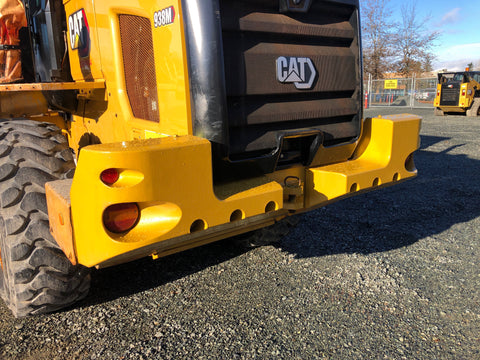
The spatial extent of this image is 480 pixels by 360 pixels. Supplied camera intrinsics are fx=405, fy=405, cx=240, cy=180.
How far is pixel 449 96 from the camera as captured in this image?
1945 centimetres

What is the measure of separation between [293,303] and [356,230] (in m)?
1.80

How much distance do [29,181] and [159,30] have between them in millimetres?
1277

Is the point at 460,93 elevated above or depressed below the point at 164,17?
below

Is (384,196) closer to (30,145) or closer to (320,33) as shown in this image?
(320,33)

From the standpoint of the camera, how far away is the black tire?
393 cm

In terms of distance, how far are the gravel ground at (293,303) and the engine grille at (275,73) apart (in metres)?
1.19

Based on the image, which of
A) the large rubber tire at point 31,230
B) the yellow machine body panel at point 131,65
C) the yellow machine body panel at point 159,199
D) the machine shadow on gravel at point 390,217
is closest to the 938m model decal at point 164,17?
the yellow machine body panel at point 131,65

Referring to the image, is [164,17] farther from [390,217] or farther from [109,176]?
[390,217]

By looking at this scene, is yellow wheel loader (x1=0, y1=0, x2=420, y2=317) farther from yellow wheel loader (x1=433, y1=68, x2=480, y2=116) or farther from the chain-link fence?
the chain-link fence

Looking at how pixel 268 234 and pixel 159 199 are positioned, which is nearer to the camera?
pixel 159 199

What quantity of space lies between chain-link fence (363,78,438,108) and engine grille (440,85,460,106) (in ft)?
20.7

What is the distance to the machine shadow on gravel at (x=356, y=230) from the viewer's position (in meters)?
3.52

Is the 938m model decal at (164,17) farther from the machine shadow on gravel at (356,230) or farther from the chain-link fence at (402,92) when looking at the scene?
the chain-link fence at (402,92)

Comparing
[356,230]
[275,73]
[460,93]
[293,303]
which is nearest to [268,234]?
[293,303]
